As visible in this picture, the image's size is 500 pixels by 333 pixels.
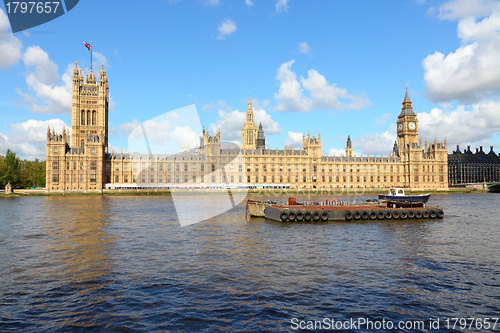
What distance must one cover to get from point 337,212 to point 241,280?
38054 millimetres

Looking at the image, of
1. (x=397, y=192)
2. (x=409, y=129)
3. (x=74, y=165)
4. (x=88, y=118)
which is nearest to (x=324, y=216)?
(x=397, y=192)

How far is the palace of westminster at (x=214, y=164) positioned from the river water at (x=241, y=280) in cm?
10558

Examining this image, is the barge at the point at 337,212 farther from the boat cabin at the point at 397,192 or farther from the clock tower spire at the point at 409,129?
the clock tower spire at the point at 409,129

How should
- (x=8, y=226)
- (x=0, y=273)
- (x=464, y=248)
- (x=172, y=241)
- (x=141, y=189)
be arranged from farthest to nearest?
(x=141, y=189) < (x=8, y=226) < (x=172, y=241) < (x=464, y=248) < (x=0, y=273)

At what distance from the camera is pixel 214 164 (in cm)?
16962

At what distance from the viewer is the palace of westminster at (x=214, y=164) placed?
5684 inches

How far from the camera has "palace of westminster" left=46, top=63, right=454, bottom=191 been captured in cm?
14438

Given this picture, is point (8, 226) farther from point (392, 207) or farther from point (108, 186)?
point (108, 186)

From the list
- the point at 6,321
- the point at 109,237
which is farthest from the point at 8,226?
the point at 6,321

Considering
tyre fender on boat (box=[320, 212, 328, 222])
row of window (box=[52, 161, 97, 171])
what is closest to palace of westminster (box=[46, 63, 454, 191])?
row of window (box=[52, 161, 97, 171])

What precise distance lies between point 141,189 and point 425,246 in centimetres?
12500

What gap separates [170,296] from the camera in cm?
2258

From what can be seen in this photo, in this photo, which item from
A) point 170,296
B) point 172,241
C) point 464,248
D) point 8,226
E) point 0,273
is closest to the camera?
point 170,296

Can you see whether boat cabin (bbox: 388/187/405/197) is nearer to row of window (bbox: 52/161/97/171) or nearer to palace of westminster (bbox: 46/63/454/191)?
palace of westminster (bbox: 46/63/454/191)
